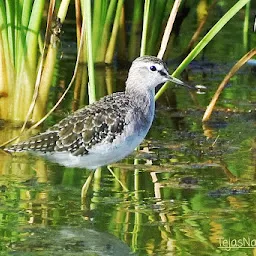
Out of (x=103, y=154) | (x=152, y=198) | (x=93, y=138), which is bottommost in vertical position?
(x=152, y=198)

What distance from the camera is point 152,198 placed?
318 inches

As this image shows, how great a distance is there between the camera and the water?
6.96 m

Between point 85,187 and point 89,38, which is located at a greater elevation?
point 89,38

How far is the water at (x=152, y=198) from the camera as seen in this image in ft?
22.9

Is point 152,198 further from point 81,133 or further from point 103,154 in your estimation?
point 81,133

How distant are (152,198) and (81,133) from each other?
82 centimetres

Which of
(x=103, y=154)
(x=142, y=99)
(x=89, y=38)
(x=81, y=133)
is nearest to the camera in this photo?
(x=103, y=154)

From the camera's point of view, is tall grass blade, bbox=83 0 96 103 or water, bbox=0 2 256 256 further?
tall grass blade, bbox=83 0 96 103

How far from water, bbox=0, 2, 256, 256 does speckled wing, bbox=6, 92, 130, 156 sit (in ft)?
1.03

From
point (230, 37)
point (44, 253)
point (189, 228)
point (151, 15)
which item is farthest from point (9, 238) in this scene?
point (230, 37)

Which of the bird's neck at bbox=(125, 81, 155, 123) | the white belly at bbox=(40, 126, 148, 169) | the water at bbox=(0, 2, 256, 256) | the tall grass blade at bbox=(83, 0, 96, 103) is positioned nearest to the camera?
the water at bbox=(0, 2, 256, 256)

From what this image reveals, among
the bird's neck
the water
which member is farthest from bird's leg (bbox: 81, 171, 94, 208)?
the bird's neck

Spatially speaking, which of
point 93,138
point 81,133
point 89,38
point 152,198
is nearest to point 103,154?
point 93,138

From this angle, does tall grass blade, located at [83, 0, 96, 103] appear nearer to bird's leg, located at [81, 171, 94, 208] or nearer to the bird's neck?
the bird's neck
